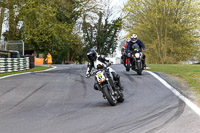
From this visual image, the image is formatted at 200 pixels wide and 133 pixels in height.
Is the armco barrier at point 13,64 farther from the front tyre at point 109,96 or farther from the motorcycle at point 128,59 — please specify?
the front tyre at point 109,96

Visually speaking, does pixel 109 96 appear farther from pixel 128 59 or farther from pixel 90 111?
pixel 128 59

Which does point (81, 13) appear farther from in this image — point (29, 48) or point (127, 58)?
point (127, 58)

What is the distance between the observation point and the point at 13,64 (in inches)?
942

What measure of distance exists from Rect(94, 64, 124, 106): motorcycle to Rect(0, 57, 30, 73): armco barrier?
46.7ft

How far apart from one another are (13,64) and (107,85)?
51.5 ft

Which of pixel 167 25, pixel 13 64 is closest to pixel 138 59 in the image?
pixel 13 64

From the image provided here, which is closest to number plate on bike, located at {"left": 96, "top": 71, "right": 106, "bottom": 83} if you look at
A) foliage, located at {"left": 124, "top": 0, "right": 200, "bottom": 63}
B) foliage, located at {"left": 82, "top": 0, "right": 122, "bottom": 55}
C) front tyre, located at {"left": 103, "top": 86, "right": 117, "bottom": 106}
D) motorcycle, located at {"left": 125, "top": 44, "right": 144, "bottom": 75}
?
front tyre, located at {"left": 103, "top": 86, "right": 117, "bottom": 106}

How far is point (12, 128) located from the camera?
692 cm

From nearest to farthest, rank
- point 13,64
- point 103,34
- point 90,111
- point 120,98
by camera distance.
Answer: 1. point 90,111
2. point 120,98
3. point 13,64
4. point 103,34

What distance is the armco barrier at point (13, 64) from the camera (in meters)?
22.9

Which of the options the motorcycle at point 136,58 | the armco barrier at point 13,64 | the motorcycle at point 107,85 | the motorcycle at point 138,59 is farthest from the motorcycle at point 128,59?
the armco barrier at point 13,64

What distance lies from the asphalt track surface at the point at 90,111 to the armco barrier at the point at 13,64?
9.51 m

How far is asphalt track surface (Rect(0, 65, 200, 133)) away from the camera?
6713 mm

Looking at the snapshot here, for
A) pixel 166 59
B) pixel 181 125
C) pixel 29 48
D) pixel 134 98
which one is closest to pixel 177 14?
pixel 166 59
